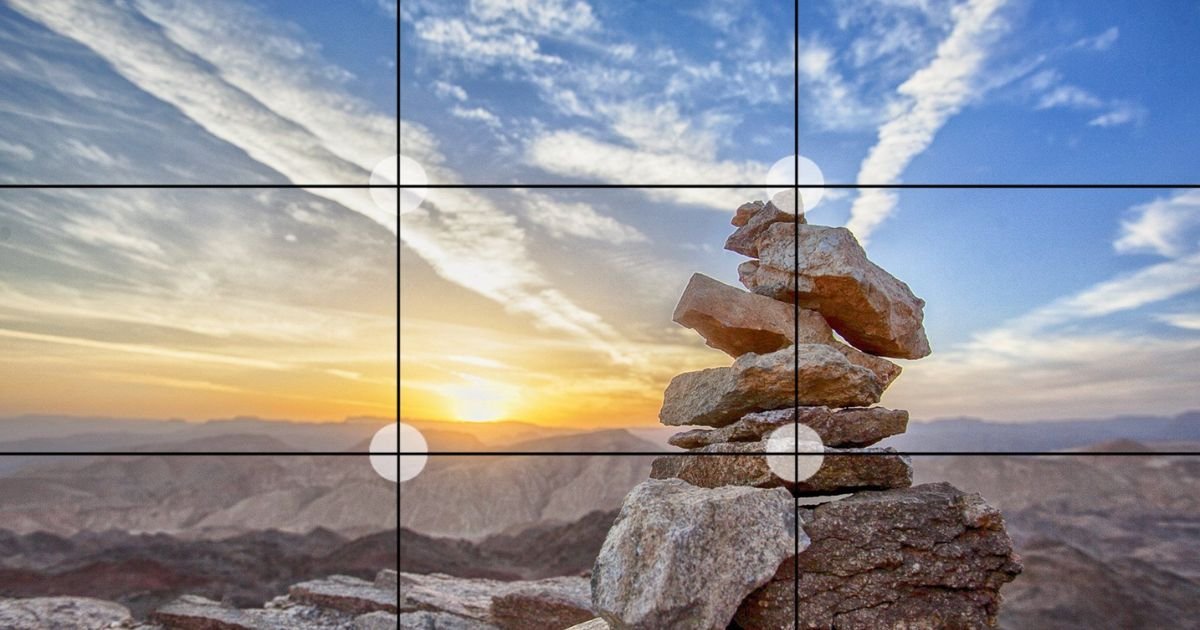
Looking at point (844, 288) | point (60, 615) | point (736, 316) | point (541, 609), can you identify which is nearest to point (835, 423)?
point (844, 288)

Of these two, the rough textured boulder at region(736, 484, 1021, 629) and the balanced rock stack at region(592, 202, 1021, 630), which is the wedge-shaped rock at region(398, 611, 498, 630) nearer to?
the balanced rock stack at region(592, 202, 1021, 630)

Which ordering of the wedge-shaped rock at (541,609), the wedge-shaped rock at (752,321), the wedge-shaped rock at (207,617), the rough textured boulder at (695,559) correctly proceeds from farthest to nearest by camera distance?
the wedge-shaped rock at (207,617) < the wedge-shaped rock at (541,609) < the wedge-shaped rock at (752,321) < the rough textured boulder at (695,559)

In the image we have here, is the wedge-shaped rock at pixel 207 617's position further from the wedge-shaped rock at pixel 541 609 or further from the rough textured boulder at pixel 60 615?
the wedge-shaped rock at pixel 541 609

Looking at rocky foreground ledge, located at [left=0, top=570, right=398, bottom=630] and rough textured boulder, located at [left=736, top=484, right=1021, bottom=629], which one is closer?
rough textured boulder, located at [left=736, top=484, right=1021, bottom=629]

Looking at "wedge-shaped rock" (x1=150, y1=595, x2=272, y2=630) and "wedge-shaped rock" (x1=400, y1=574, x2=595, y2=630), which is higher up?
"wedge-shaped rock" (x1=400, y1=574, x2=595, y2=630)

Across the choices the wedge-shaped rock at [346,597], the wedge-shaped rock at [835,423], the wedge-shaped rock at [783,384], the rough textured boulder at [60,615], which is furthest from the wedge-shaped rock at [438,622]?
the wedge-shaped rock at [835,423]

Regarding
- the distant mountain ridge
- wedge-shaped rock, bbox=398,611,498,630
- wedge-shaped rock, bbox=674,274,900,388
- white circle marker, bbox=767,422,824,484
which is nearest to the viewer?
white circle marker, bbox=767,422,824,484

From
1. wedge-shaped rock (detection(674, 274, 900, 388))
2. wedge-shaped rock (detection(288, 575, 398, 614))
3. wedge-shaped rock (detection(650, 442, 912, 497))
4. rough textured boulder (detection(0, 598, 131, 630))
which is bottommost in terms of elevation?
rough textured boulder (detection(0, 598, 131, 630))

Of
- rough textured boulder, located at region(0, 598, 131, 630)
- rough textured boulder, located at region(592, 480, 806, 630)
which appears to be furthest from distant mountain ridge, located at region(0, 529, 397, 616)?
rough textured boulder, located at region(592, 480, 806, 630)

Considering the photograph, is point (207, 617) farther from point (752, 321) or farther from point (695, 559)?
point (752, 321)
